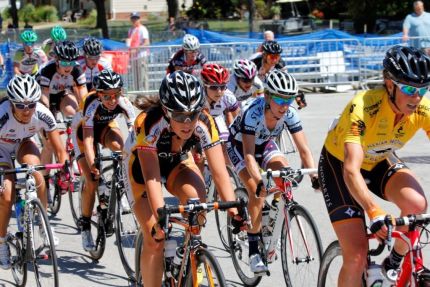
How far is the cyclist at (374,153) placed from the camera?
203 inches

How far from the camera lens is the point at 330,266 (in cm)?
592

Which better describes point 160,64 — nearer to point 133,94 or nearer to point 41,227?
point 133,94

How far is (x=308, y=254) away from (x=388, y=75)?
1.98 m

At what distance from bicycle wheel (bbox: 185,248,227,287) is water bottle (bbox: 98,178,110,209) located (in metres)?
3.02

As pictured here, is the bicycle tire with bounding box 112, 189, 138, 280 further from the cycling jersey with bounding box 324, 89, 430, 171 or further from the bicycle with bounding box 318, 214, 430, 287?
the bicycle with bounding box 318, 214, 430, 287

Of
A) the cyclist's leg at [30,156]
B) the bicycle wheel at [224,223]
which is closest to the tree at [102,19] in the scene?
the bicycle wheel at [224,223]

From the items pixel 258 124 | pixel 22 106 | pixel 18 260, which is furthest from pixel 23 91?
pixel 258 124

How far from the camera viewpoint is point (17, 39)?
2925 cm

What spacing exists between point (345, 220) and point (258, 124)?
200 cm

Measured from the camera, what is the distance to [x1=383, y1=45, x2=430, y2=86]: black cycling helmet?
5.10 meters

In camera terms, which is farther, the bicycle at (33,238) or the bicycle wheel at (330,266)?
the bicycle at (33,238)

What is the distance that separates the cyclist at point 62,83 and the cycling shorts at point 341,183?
223 inches

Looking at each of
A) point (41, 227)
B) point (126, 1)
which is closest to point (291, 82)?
point (41, 227)

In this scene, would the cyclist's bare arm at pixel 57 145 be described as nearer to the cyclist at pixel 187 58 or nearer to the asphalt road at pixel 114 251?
the asphalt road at pixel 114 251
